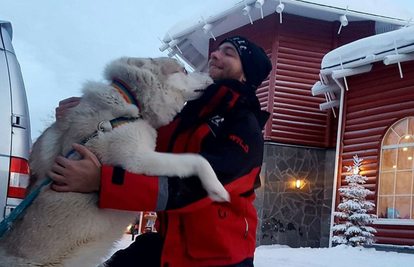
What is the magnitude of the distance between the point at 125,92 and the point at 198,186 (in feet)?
1.81

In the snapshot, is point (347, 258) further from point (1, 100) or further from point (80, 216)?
point (80, 216)

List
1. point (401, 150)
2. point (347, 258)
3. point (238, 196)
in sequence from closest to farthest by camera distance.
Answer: point (238, 196) < point (347, 258) < point (401, 150)

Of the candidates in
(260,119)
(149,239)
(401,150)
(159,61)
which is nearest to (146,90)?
(159,61)

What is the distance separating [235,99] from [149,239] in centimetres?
77

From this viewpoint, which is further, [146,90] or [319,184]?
[319,184]

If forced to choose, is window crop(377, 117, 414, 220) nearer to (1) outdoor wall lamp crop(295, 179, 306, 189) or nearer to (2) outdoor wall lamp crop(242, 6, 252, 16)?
(1) outdoor wall lamp crop(295, 179, 306, 189)

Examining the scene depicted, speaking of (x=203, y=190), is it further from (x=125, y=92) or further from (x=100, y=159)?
(x=125, y=92)

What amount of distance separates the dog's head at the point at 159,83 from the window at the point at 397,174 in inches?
361

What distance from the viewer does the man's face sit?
2480 millimetres

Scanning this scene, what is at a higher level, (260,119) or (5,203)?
(260,119)

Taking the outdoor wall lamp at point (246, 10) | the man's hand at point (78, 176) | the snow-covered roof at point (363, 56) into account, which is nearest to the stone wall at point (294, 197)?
the snow-covered roof at point (363, 56)

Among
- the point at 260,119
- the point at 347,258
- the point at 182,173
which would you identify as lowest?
the point at 347,258

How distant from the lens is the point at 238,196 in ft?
6.84

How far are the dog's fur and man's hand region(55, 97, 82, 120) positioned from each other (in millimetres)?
93
